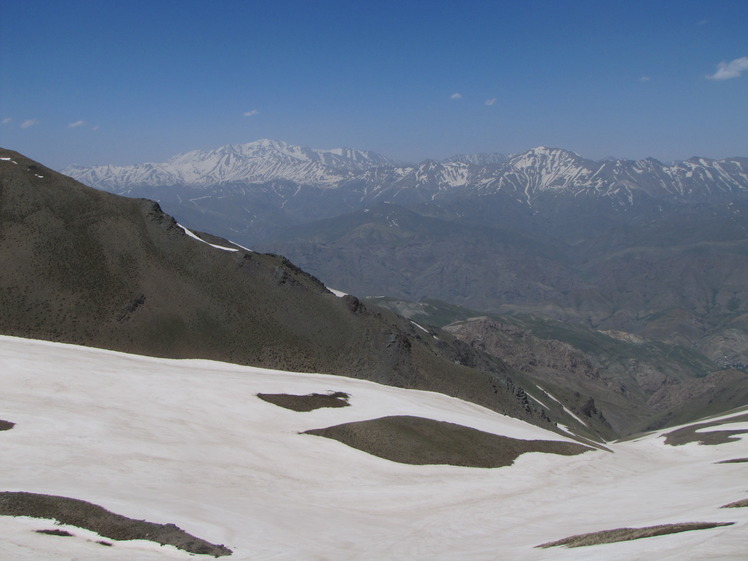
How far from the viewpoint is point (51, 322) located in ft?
249

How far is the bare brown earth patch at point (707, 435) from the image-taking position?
284 feet

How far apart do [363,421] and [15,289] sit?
4916 cm

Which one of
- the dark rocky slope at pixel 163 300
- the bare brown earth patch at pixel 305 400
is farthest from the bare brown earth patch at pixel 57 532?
the dark rocky slope at pixel 163 300

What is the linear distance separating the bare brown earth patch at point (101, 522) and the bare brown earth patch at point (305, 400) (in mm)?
34120

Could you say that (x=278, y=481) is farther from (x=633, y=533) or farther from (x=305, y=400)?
(x=633, y=533)

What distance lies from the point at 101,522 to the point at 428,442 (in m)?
37.4

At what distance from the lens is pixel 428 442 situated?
2408 inches

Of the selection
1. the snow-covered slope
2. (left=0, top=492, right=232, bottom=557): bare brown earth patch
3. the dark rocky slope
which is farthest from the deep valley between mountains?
the dark rocky slope

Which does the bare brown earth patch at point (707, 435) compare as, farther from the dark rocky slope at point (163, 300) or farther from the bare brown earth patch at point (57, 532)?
the bare brown earth patch at point (57, 532)

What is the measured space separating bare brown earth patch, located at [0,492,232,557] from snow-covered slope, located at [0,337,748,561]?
0.73 metres

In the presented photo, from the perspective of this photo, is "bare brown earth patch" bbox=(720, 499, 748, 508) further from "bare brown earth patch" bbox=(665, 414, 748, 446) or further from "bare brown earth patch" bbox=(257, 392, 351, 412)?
"bare brown earth patch" bbox=(665, 414, 748, 446)

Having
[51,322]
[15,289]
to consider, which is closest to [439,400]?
[51,322]

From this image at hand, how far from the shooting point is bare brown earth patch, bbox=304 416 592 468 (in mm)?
57344

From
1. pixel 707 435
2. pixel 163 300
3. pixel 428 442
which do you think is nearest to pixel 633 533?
pixel 428 442
